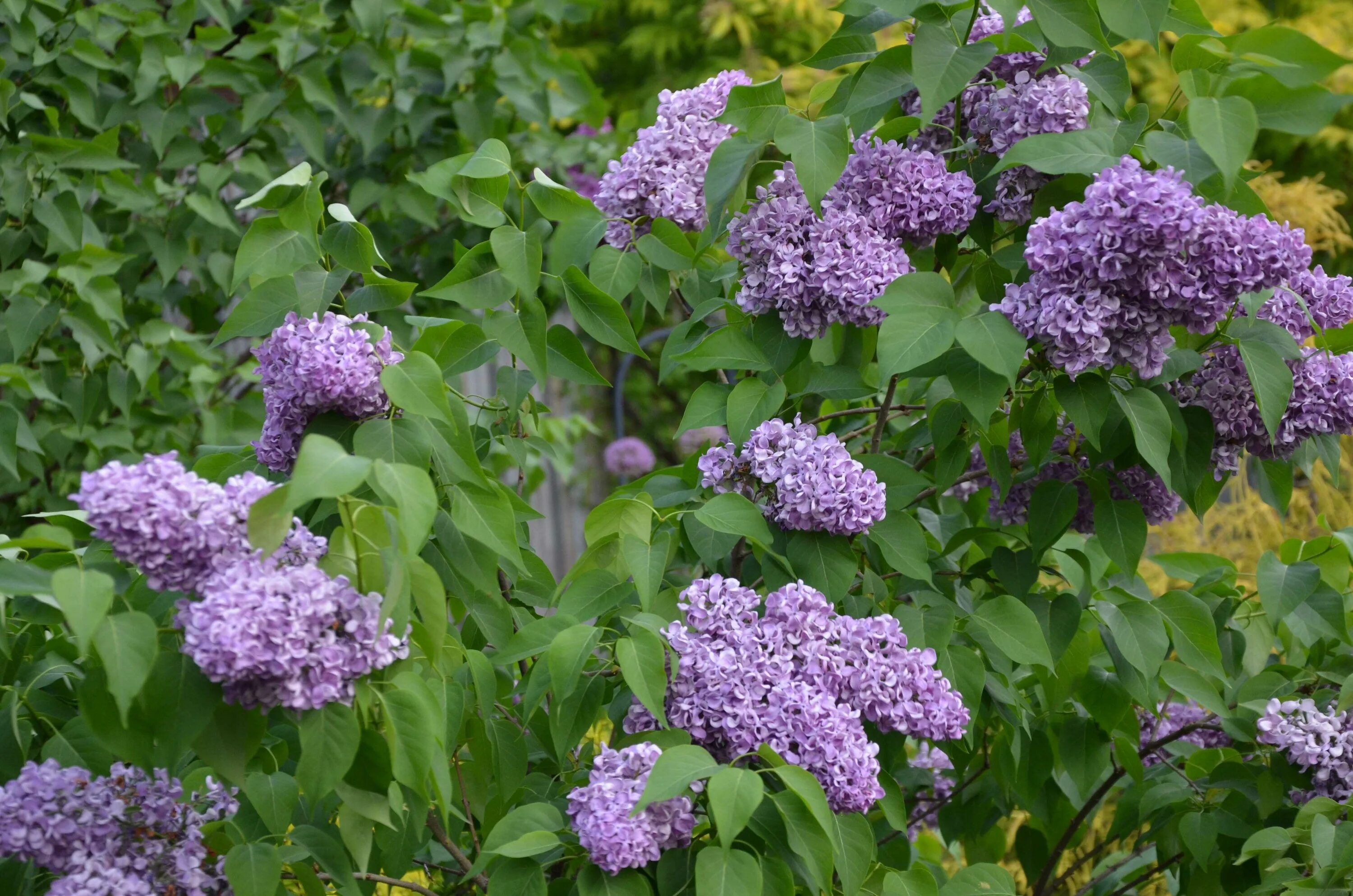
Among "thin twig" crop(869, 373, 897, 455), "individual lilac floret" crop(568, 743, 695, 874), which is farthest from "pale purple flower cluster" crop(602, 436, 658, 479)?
"individual lilac floret" crop(568, 743, 695, 874)

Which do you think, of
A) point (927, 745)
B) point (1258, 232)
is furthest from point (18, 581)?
point (927, 745)

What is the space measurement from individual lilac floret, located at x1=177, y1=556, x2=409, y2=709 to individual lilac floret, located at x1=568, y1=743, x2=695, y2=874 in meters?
0.27

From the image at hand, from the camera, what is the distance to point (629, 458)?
7094 millimetres

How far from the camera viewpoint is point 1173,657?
2.25 metres

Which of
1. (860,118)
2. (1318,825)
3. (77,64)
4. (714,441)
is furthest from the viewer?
(77,64)

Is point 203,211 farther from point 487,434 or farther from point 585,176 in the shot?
point 487,434

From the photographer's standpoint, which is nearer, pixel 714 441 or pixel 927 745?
pixel 714 441

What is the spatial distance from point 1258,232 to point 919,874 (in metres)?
0.80

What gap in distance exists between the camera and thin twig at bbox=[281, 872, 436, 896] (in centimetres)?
136

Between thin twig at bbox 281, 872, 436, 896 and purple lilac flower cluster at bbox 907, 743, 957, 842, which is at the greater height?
thin twig at bbox 281, 872, 436, 896

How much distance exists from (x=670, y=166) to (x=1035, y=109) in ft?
1.69

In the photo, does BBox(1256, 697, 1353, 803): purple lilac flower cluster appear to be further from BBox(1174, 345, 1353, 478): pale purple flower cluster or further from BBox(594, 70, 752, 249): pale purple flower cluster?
BBox(594, 70, 752, 249): pale purple flower cluster

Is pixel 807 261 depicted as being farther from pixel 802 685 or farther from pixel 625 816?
pixel 625 816

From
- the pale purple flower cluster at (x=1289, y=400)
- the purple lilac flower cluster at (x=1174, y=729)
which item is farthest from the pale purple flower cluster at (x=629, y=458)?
the pale purple flower cluster at (x=1289, y=400)
